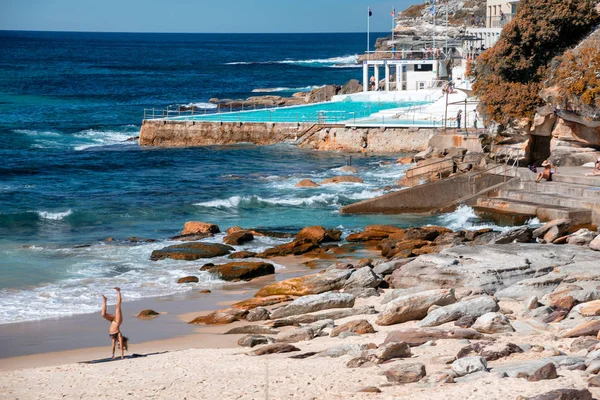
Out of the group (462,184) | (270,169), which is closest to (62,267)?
(462,184)

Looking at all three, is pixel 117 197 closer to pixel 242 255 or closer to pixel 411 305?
pixel 242 255

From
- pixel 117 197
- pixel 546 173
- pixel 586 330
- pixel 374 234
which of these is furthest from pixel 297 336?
pixel 117 197

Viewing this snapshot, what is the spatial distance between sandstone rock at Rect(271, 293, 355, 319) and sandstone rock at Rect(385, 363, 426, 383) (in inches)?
210

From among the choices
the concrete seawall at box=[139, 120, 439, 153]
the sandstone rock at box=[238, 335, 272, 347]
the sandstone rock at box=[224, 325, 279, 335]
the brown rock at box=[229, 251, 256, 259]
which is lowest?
the brown rock at box=[229, 251, 256, 259]

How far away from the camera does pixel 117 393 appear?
44.1ft

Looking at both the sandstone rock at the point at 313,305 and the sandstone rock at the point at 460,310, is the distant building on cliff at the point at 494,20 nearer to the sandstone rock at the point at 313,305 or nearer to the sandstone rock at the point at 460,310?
the sandstone rock at the point at 313,305

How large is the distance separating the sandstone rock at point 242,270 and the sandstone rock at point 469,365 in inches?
397

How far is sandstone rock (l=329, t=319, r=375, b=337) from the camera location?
1591cm

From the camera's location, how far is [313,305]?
18094mm

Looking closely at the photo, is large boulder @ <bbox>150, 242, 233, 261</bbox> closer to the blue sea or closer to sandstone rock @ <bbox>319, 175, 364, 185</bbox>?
the blue sea

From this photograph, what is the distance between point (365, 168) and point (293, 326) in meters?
23.2

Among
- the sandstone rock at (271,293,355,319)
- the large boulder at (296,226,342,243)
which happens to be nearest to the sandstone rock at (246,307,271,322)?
the sandstone rock at (271,293,355,319)

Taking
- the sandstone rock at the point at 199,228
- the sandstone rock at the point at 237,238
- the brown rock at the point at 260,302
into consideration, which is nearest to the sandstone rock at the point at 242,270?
the brown rock at the point at 260,302

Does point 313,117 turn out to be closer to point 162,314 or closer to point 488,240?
point 488,240
